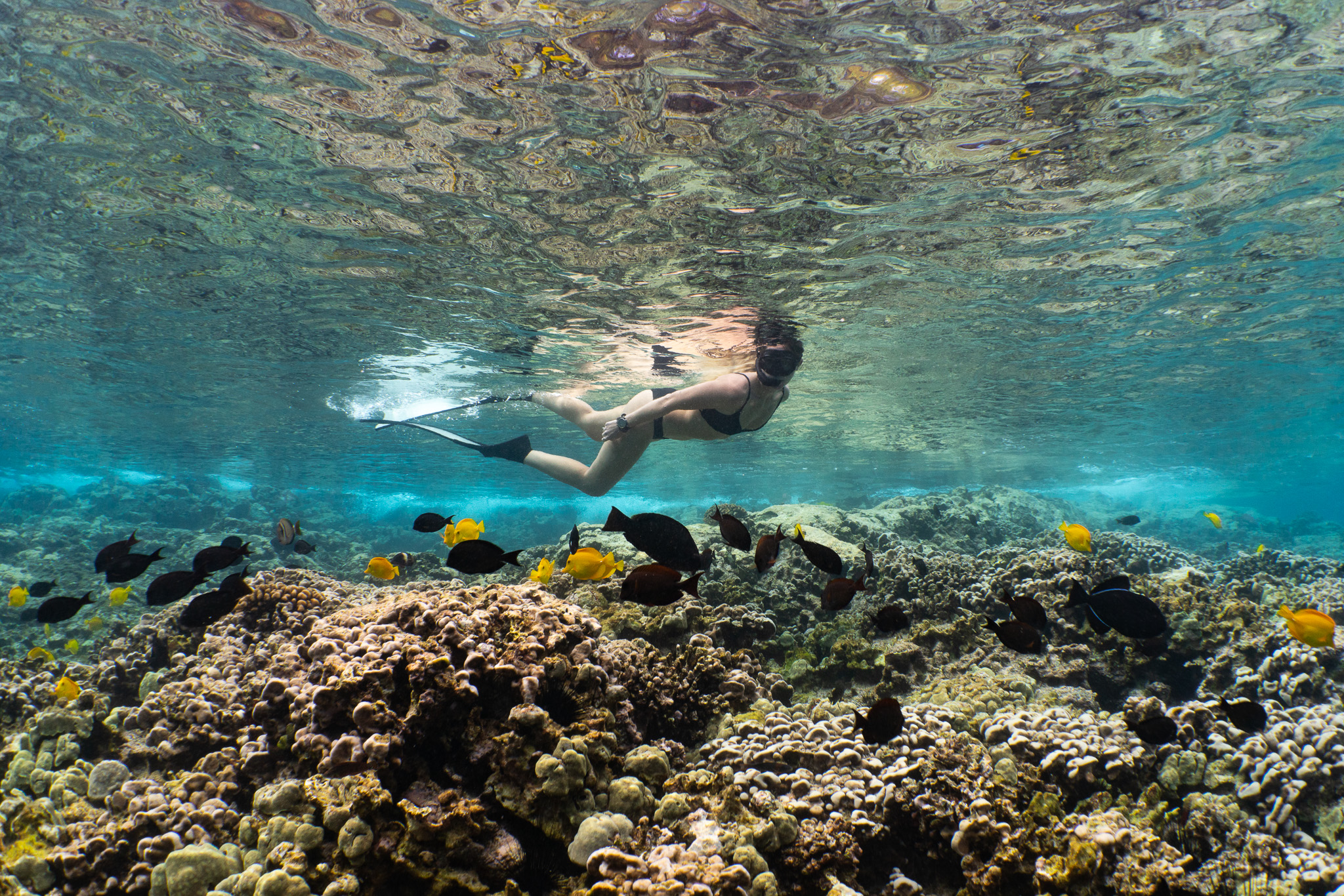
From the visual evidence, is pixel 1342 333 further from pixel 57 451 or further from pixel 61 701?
pixel 57 451

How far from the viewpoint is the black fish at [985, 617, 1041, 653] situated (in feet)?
14.1

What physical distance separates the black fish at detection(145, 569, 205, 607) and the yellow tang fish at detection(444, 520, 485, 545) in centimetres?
224

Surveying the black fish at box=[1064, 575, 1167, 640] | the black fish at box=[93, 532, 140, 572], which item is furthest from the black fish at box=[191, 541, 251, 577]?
the black fish at box=[1064, 575, 1167, 640]

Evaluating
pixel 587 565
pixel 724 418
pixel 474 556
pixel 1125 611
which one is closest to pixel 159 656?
pixel 474 556

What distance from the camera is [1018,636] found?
429 centimetres

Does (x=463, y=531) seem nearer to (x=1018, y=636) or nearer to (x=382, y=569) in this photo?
(x=382, y=569)

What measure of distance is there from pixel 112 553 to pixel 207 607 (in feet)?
4.64

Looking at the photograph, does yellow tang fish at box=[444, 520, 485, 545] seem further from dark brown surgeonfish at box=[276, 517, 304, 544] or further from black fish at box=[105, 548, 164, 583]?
dark brown surgeonfish at box=[276, 517, 304, 544]

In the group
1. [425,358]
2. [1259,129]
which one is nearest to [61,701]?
[425,358]

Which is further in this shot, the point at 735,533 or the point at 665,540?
the point at 735,533

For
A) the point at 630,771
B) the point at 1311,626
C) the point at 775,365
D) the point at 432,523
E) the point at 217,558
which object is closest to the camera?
the point at 630,771

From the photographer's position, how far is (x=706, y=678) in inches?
211

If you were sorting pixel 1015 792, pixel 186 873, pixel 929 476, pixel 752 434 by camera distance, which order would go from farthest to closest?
pixel 929 476, pixel 752 434, pixel 1015 792, pixel 186 873

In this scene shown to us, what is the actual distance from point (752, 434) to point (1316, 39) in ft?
73.8
